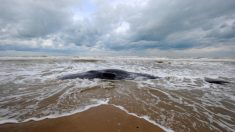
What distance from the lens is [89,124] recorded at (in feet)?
10.6

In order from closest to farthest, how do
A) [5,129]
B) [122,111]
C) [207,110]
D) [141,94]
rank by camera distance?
[5,129] → [122,111] → [207,110] → [141,94]

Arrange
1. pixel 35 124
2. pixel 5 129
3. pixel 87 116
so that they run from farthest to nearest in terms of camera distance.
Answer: pixel 87 116
pixel 35 124
pixel 5 129

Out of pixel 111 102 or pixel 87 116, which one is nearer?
pixel 87 116

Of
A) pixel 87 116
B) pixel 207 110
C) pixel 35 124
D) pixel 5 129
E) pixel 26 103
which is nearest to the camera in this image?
pixel 5 129

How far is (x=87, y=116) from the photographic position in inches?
143

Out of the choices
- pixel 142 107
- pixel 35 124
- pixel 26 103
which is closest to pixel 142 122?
pixel 142 107

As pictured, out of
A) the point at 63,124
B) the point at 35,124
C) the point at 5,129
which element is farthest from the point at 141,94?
the point at 5,129

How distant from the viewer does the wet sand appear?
3.00m

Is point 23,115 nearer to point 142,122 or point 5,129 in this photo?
point 5,129

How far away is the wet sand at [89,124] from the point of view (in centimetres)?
300

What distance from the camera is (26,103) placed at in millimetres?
4598

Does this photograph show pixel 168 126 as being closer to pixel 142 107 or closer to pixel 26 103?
pixel 142 107

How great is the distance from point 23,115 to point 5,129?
2.27 feet

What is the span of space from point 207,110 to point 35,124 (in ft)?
16.5
